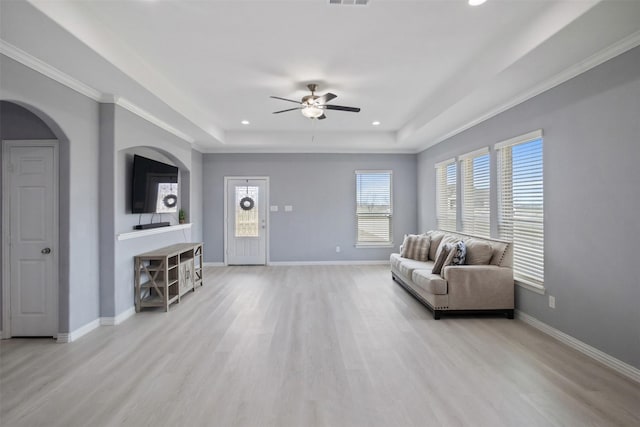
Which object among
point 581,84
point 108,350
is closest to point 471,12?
point 581,84

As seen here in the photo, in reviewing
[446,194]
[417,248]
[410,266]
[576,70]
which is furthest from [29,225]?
[446,194]

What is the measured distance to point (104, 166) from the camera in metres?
3.68

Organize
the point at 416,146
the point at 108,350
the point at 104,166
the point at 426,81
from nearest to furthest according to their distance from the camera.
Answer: the point at 108,350
the point at 104,166
the point at 426,81
the point at 416,146

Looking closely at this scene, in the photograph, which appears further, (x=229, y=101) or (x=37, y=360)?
(x=229, y=101)

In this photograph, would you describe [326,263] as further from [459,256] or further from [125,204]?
[125,204]

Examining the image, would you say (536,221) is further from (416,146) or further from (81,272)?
(81,272)

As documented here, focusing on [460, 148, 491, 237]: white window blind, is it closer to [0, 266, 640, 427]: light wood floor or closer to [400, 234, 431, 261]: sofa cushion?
[400, 234, 431, 261]: sofa cushion

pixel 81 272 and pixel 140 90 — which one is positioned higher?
pixel 140 90

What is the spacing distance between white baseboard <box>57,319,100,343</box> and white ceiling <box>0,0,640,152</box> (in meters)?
2.60

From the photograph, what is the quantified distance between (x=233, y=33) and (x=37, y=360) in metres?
3.45

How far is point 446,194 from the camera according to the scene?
237 inches

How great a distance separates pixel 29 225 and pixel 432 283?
4546mm

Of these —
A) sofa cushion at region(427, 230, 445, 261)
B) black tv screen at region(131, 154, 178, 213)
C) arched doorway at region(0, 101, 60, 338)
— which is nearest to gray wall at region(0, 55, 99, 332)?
arched doorway at region(0, 101, 60, 338)

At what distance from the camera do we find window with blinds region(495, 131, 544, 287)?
3.57 meters
